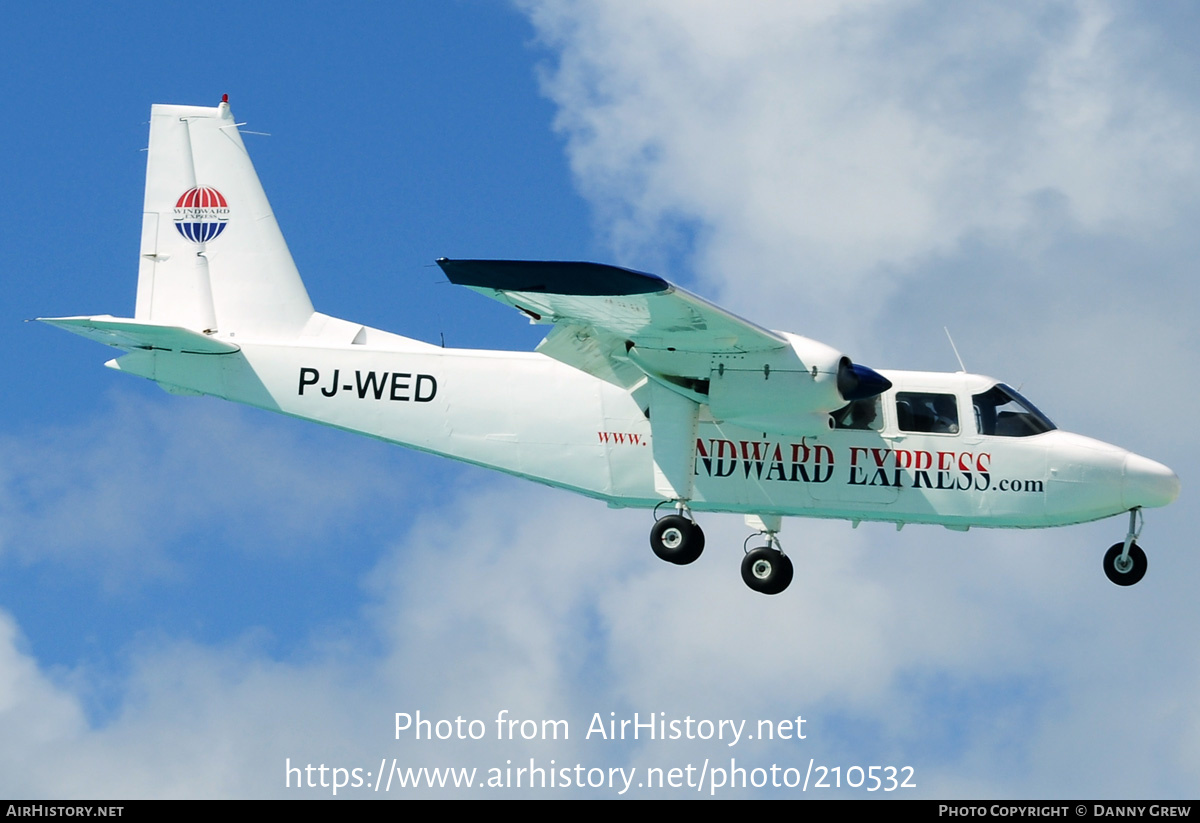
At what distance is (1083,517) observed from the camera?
2047 cm

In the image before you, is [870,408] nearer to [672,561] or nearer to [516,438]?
[672,561]

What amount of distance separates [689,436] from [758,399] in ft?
4.18

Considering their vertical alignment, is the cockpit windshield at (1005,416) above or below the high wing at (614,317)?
below

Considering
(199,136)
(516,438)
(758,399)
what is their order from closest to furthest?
(758,399), (516,438), (199,136)

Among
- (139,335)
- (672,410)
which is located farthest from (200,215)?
(672,410)

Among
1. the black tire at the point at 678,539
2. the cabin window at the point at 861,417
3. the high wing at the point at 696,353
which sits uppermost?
the high wing at the point at 696,353

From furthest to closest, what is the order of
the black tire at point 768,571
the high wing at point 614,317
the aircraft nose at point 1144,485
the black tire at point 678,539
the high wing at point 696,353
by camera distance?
the black tire at point 768,571 < the black tire at point 678,539 < the aircraft nose at point 1144,485 < the high wing at point 696,353 < the high wing at point 614,317

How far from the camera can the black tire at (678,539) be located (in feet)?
67.0

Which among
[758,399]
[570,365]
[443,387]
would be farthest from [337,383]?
[758,399]

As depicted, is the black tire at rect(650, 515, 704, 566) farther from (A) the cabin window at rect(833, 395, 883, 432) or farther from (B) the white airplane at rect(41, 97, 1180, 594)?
(A) the cabin window at rect(833, 395, 883, 432)

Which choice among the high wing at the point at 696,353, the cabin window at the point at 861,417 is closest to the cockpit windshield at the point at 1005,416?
the cabin window at the point at 861,417

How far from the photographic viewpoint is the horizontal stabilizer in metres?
20.7

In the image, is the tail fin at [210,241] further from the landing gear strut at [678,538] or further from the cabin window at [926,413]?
the cabin window at [926,413]

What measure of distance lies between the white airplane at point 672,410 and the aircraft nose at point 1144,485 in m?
0.03
